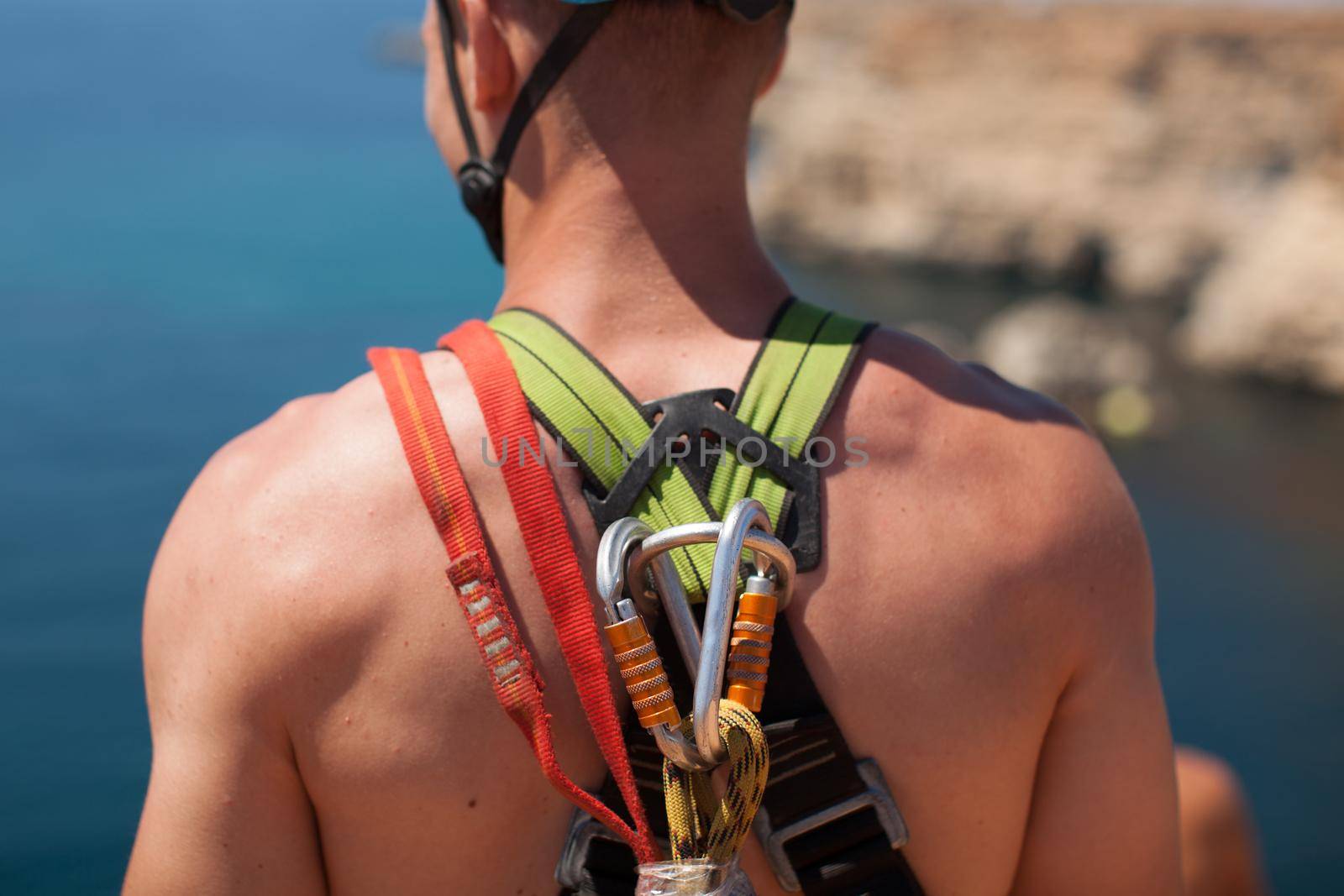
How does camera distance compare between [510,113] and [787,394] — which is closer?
[787,394]

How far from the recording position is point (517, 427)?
117cm

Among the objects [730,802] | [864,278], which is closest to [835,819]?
[730,802]

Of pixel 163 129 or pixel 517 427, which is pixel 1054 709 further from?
pixel 163 129

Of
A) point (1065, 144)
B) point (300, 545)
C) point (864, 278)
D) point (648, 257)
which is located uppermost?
point (1065, 144)

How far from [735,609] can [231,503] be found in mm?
505

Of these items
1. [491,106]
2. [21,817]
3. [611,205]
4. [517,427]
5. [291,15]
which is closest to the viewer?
[517,427]

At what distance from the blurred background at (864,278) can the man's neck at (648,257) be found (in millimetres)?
2562

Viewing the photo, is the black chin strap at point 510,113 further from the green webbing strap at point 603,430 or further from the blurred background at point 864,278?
the blurred background at point 864,278

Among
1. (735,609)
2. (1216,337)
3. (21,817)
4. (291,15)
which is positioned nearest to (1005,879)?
(735,609)

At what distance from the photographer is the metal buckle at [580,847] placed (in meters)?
1.20

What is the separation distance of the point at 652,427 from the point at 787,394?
15cm

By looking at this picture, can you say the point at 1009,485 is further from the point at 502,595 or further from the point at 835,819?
the point at 502,595

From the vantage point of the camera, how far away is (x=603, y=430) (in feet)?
3.94

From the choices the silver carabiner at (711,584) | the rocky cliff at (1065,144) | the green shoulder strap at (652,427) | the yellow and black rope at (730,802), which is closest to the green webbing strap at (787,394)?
the green shoulder strap at (652,427)
